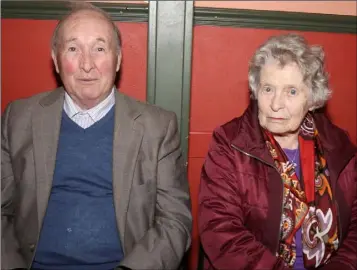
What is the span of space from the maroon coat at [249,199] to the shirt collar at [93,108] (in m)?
0.56

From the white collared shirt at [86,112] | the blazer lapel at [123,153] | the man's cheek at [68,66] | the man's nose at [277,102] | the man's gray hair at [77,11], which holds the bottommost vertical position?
the blazer lapel at [123,153]

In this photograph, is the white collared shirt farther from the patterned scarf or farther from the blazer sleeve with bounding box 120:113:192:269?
the patterned scarf

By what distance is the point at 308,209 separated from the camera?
212 centimetres

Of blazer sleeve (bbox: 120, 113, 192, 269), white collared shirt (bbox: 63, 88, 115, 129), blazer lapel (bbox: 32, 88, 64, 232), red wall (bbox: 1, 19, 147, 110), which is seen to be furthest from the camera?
red wall (bbox: 1, 19, 147, 110)

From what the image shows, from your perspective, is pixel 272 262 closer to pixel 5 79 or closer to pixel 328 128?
pixel 328 128

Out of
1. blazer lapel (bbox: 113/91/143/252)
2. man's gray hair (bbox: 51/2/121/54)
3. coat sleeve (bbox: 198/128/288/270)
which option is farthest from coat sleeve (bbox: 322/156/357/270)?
man's gray hair (bbox: 51/2/121/54)

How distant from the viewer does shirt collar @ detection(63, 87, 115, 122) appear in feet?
7.36

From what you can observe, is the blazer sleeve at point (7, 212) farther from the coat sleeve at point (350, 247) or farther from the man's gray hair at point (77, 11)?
the coat sleeve at point (350, 247)

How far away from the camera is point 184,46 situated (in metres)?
2.68

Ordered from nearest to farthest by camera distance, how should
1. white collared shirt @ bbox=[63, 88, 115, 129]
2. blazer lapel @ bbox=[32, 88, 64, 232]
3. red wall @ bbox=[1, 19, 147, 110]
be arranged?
blazer lapel @ bbox=[32, 88, 64, 232]
white collared shirt @ bbox=[63, 88, 115, 129]
red wall @ bbox=[1, 19, 147, 110]

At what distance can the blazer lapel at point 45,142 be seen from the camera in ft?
6.90

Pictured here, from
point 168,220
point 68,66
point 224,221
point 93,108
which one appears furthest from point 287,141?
point 68,66

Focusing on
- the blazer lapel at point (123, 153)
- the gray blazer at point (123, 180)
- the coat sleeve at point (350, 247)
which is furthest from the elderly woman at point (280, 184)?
the blazer lapel at point (123, 153)

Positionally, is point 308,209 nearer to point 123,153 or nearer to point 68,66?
point 123,153
